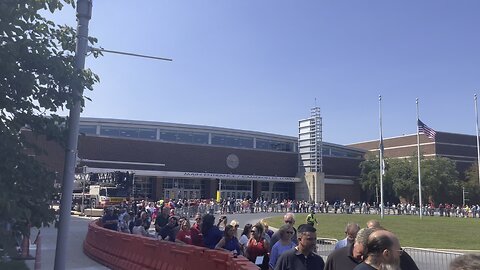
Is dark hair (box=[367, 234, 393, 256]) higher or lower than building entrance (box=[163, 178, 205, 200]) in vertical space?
lower

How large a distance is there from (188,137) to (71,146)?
2627 inches

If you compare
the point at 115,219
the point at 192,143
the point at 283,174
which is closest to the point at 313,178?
the point at 283,174

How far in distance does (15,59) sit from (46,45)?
0.57m

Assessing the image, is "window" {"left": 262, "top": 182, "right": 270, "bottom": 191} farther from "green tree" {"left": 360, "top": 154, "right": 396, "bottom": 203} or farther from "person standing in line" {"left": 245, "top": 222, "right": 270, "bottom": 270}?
"person standing in line" {"left": 245, "top": 222, "right": 270, "bottom": 270}

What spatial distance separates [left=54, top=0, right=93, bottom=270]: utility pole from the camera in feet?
21.8

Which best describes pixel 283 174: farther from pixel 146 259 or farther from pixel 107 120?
pixel 146 259

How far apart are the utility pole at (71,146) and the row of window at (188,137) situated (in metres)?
58.3

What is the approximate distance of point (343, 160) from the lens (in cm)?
8775

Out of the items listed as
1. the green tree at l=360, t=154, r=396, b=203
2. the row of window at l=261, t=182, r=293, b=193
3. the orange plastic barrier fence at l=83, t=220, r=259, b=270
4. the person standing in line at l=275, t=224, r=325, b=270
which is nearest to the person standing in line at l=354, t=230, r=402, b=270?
→ the person standing in line at l=275, t=224, r=325, b=270

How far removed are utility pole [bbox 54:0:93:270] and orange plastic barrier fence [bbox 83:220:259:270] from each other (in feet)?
7.98

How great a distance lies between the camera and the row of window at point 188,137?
67188 millimetres

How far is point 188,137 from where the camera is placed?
240 ft

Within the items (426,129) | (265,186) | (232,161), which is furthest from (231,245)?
(265,186)

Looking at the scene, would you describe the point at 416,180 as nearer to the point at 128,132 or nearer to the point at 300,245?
the point at 128,132
